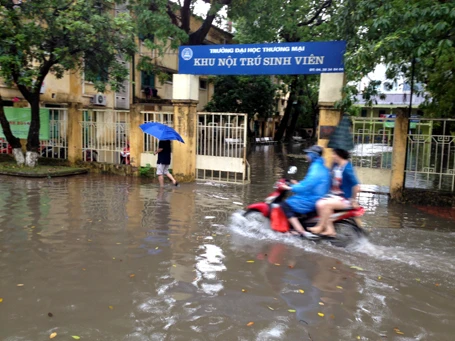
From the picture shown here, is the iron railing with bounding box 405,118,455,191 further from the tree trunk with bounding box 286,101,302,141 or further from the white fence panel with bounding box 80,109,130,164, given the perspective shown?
the tree trunk with bounding box 286,101,302,141

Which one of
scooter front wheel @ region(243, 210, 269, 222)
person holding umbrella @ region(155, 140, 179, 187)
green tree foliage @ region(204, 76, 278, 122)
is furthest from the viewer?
green tree foliage @ region(204, 76, 278, 122)

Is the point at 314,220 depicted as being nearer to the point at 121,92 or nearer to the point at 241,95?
the point at 121,92

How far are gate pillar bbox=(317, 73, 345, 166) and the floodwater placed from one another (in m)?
2.68

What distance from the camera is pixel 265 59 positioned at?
10.5m

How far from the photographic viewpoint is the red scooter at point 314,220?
5.69 meters

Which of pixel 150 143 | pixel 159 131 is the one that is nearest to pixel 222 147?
pixel 159 131

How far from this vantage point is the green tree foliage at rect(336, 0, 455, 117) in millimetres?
7023

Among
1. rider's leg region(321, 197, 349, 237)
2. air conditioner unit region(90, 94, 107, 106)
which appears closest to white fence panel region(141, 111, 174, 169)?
rider's leg region(321, 197, 349, 237)

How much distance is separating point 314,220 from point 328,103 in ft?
15.5

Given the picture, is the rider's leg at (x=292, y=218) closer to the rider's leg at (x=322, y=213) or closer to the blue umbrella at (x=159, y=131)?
the rider's leg at (x=322, y=213)

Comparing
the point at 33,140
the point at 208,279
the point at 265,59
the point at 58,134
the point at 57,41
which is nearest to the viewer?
the point at 208,279

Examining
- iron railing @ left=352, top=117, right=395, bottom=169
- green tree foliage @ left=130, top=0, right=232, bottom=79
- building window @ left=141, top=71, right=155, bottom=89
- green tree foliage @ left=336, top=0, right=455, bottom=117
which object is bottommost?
iron railing @ left=352, top=117, right=395, bottom=169

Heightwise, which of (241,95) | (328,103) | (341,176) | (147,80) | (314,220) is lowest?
(314,220)

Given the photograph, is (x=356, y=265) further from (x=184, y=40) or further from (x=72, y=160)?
(x=184, y=40)
